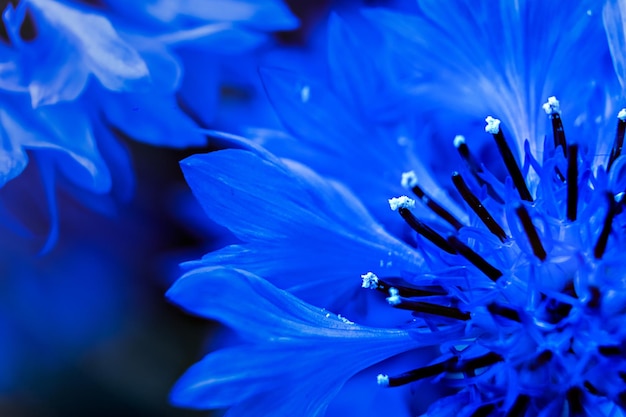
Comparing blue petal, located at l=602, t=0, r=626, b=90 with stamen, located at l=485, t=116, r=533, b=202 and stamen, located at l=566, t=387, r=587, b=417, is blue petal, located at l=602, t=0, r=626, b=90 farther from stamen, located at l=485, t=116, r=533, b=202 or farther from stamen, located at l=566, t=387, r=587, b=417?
stamen, located at l=566, t=387, r=587, b=417

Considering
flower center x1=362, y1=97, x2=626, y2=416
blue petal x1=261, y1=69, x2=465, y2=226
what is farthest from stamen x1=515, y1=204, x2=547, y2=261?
blue petal x1=261, y1=69, x2=465, y2=226

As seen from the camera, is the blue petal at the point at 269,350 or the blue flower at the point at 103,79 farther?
the blue flower at the point at 103,79

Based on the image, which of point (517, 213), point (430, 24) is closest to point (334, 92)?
point (430, 24)

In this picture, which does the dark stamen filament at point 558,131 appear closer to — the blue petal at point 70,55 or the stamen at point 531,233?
the stamen at point 531,233

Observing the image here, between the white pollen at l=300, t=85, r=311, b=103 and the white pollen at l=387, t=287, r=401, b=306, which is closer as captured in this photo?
the white pollen at l=387, t=287, r=401, b=306

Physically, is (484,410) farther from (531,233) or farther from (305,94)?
(305,94)

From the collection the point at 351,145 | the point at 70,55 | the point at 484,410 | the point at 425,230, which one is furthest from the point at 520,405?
A: the point at 70,55

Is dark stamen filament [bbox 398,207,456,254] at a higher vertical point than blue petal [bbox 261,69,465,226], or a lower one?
lower

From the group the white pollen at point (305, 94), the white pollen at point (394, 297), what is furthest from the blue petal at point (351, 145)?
the white pollen at point (394, 297)
